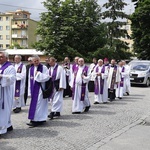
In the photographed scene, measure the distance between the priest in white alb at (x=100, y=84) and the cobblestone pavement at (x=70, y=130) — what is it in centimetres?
161

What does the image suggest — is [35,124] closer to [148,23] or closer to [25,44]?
[148,23]

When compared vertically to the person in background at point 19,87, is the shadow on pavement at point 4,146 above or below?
below

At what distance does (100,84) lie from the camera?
12.9m

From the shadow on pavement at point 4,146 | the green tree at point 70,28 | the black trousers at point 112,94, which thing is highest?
the green tree at point 70,28

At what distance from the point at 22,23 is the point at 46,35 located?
69650 mm

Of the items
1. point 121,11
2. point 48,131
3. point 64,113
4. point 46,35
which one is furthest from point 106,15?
point 48,131

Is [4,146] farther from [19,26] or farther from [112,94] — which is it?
[19,26]

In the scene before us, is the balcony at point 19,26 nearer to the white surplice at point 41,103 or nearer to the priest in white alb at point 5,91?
the white surplice at point 41,103

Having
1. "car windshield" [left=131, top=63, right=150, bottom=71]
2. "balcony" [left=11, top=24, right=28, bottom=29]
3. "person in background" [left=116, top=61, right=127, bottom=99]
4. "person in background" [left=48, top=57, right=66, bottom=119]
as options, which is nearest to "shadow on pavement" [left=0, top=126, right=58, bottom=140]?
"person in background" [left=48, top=57, right=66, bottom=119]

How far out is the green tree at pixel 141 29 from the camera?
38.1 metres

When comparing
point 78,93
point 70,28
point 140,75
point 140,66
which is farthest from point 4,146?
point 70,28

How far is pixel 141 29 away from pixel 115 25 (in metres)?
4.02

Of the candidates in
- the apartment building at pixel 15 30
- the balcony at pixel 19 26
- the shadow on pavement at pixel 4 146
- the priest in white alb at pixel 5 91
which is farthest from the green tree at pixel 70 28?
the apartment building at pixel 15 30

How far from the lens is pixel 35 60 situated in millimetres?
8203
